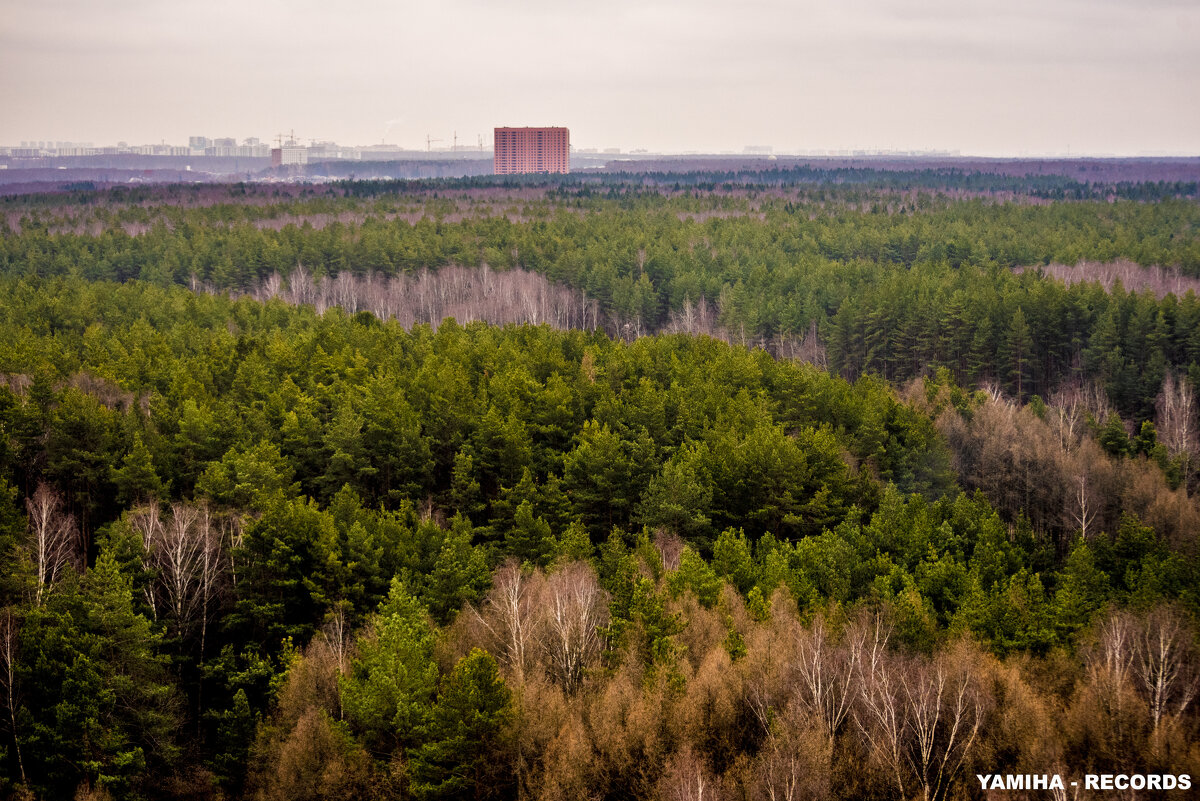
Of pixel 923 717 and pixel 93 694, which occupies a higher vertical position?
pixel 923 717

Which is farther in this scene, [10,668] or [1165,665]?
[10,668]

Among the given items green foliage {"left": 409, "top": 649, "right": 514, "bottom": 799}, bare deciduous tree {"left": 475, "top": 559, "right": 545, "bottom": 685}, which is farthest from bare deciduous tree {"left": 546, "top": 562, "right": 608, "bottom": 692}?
green foliage {"left": 409, "top": 649, "right": 514, "bottom": 799}

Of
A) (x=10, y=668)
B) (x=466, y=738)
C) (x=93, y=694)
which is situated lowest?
(x=93, y=694)

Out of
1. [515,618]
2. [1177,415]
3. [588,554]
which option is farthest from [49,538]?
[1177,415]

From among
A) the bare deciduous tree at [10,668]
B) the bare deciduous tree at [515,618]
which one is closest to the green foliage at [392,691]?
the bare deciduous tree at [515,618]

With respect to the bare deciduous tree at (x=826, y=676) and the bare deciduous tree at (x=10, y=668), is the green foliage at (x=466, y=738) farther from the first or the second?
the bare deciduous tree at (x=10, y=668)

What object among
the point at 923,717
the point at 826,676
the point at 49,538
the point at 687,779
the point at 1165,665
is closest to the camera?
the point at 687,779

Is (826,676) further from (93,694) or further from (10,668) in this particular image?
(10,668)

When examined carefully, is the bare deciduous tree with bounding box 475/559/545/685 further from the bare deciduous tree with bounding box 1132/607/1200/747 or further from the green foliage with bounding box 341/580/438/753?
the bare deciduous tree with bounding box 1132/607/1200/747

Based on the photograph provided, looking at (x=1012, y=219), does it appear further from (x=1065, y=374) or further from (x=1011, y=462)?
(x=1011, y=462)
